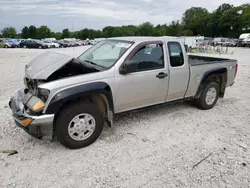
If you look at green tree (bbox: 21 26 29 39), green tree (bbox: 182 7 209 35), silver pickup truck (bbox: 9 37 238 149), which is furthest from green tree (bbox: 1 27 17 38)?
silver pickup truck (bbox: 9 37 238 149)

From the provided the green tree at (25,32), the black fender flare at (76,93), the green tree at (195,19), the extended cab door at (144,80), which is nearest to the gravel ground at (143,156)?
the extended cab door at (144,80)

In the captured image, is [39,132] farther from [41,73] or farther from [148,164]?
[148,164]

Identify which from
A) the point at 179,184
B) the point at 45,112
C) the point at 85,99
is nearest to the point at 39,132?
the point at 45,112

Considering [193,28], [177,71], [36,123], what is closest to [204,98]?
[177,71]

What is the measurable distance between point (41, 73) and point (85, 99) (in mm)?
744

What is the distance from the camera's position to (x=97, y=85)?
10.7ft

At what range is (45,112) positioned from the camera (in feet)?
9.53

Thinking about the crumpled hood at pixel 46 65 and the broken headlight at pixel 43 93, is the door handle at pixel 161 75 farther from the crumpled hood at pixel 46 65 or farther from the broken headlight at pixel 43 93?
the broken headlight at pixel 43 93

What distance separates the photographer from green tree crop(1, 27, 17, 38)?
9338 cm

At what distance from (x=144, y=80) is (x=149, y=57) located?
0.46 m

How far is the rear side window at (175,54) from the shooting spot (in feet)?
13.6

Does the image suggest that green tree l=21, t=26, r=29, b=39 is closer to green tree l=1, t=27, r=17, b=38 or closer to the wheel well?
green tree l=1, t=27, r=17, b=38

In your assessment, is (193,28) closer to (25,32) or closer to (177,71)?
(25,32)

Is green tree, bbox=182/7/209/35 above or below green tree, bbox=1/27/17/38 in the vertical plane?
above
